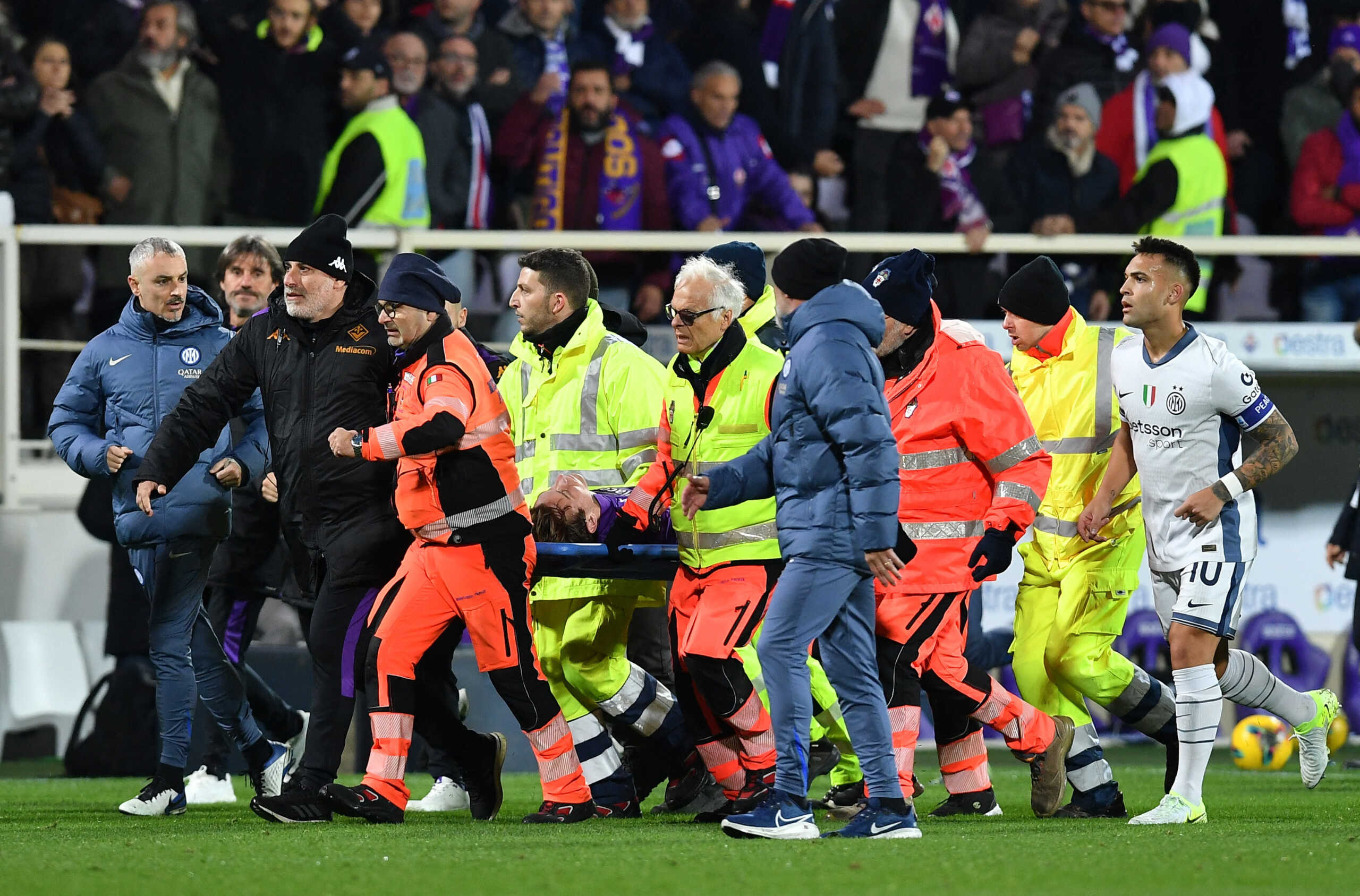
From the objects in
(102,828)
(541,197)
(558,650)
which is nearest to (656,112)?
(541,197)

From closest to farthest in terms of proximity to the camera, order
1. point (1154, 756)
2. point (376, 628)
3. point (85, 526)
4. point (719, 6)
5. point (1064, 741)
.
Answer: point (376, 628)
point (1064, 741)
point (85, 526)
point (1154, 756)
point (719, 6)

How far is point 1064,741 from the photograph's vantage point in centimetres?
746

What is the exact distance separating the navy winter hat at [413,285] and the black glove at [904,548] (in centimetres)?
190

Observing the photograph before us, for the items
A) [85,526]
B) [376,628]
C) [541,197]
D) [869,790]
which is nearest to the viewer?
[869,790]

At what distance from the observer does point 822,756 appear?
828 cm

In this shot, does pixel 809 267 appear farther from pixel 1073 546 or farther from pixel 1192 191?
pixel 1192 191

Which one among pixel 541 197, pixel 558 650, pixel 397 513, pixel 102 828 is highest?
pixel 541 197

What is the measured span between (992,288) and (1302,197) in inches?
103

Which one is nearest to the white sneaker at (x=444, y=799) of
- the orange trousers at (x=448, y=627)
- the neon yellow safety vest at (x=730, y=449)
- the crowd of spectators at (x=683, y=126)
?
the orange trousers at (x=448, y=627)

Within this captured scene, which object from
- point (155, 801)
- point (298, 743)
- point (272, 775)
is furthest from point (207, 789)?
point (155, 801)

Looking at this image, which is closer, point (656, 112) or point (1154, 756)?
point (1154, 756)

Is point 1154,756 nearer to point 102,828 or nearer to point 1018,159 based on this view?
point 1018,159

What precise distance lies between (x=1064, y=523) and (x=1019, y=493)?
112cm

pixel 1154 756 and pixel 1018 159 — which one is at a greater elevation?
pixel 1018 159
